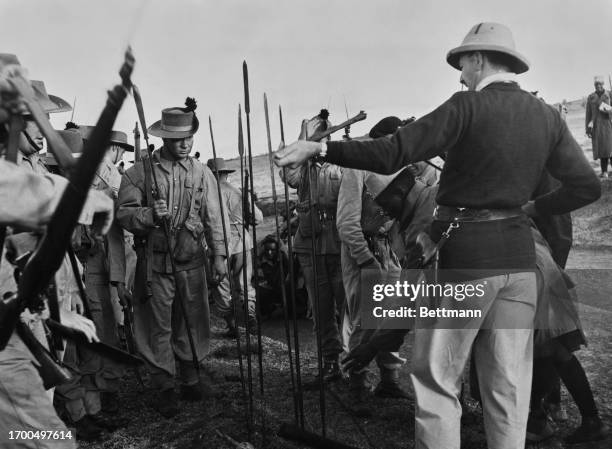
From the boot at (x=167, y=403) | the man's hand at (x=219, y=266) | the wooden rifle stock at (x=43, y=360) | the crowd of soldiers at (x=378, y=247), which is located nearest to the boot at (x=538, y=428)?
the crowd of soldiers at (x=378, y=247)

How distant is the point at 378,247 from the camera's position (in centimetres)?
534

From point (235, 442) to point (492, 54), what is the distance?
2.65 meters

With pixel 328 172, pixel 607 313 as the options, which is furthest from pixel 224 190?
pixel 607 313

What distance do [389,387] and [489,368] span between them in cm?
196

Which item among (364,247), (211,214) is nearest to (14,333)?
(364,247)

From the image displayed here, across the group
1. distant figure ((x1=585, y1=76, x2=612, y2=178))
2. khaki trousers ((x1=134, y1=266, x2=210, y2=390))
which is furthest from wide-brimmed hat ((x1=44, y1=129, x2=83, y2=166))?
distant figure ((x1=585, y1=76, x2=612, y2=178))

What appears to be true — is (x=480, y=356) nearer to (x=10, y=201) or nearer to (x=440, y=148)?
(x=440, y=148)

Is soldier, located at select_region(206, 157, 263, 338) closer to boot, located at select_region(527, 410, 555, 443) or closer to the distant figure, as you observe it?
boot, located at select_region(527, 410, 555, 443)

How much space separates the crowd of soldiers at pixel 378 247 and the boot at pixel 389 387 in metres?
0.01

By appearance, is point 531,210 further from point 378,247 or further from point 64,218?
point 64,218

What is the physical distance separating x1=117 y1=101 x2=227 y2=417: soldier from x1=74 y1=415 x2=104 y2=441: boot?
22.7 inches

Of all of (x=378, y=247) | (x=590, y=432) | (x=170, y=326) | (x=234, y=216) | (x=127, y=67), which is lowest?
(x=590, y=432)

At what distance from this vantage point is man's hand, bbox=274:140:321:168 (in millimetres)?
2926

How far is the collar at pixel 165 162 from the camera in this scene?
5410 millimetres
